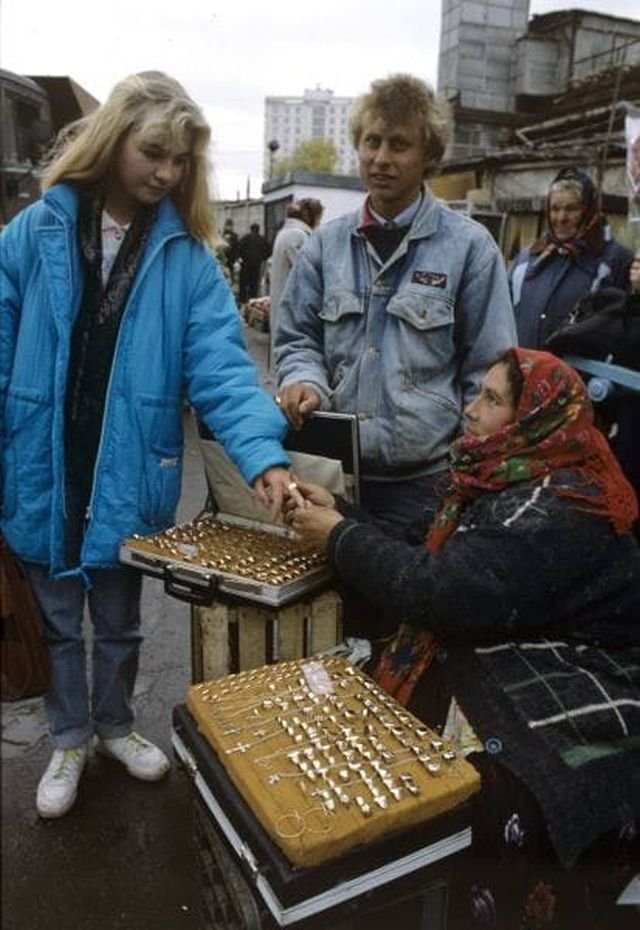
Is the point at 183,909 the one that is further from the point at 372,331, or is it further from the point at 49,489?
the point at 372,331

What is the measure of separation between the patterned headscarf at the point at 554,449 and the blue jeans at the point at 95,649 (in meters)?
1.11

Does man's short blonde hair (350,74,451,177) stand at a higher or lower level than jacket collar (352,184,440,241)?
higher

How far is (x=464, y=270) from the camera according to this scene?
7.82 feet

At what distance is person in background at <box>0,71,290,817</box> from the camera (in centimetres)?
204

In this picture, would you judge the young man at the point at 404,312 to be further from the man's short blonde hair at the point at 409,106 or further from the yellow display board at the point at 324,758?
the yellow display board at the point at 324,758

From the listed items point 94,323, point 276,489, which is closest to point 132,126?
point 94,323

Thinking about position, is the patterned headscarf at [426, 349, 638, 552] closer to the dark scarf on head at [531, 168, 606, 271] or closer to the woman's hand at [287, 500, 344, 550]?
the woman's hand at [287, 500, 344, 550]

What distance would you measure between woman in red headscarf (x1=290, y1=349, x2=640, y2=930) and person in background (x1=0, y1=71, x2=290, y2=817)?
0.52 meters

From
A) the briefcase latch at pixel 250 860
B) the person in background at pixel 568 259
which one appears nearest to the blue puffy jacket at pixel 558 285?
the person in background at pixel 568 259

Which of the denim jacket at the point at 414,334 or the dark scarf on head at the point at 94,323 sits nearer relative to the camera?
the dark scarf on head at the point at 94,323

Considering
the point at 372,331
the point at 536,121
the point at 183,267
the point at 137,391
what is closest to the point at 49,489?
the point at 137,391

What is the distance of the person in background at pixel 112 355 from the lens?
2041 mm

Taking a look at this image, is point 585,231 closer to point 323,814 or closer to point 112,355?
point 112,355

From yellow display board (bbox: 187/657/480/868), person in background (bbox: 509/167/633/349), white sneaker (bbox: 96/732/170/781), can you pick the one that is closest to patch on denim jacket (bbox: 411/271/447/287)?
yellow display board (bbox: 187/657/480/868)
